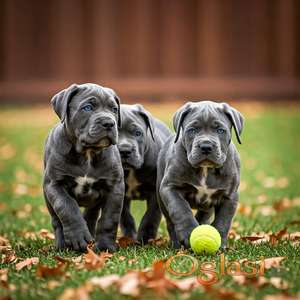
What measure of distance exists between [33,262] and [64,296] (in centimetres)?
130

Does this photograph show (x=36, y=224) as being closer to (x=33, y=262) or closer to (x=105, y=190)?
(x=105, y=190)

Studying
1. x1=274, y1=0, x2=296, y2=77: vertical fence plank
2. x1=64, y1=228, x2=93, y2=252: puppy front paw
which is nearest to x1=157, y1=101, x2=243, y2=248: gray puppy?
x1=64, y1=228, x2=93, y2=252: puppy front paw

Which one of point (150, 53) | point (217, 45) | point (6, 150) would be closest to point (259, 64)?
point (217, 45)

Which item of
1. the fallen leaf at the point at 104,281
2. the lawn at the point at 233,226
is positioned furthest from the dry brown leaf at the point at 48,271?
the fallen leaf at the point at 104,281

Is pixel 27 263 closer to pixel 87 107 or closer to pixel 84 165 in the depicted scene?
pixel 84 165

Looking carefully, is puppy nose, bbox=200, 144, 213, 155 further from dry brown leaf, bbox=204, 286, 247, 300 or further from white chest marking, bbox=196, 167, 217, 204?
dry brown leaf, bbox=204, 286, 247, 300

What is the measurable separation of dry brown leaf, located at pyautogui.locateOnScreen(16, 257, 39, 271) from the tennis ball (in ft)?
3.88

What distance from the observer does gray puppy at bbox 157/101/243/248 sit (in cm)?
622

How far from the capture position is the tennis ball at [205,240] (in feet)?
19.5

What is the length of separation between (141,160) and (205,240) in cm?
132

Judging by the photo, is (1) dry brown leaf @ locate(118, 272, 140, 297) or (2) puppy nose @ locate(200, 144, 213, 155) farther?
(2) puppy nose @ locate(200, 144, 213, 155)

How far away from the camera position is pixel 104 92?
6.33 meters

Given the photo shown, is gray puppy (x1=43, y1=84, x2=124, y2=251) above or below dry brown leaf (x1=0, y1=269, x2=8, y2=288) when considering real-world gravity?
above

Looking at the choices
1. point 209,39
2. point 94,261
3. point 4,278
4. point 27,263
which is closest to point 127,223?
point 27,263
